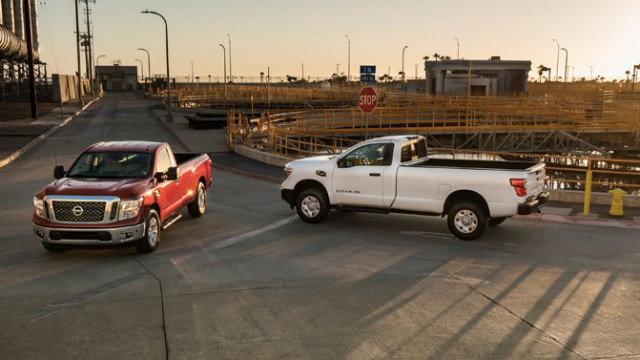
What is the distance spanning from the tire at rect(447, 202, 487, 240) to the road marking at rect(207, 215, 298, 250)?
3788mm

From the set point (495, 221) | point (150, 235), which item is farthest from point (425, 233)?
point (150, 235)

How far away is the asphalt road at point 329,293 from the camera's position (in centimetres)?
661

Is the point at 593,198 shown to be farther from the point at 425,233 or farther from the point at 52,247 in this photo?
the point at 52,247

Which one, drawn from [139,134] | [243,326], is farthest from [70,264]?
[139,134]

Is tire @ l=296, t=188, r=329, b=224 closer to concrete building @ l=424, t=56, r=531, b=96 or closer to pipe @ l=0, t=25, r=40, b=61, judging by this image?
pipe @ l=0, t=25, r=40, b=61

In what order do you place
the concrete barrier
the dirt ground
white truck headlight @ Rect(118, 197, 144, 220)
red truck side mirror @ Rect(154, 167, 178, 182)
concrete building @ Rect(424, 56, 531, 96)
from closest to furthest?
white truck headlight @ Rect(118, 197, 144, 220), red truck side mirror @ Rect(154, 167, 178, 182), the concrete barrier, the dirt ground, concrete building @ Rect(424, 56, 531, 96)

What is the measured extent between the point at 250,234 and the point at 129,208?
2.78m

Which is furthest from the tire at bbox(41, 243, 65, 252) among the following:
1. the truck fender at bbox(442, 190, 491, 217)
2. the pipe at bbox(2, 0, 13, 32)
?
the pipe at bbox(2, 0, 13, 32)

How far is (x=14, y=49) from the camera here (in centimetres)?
7188

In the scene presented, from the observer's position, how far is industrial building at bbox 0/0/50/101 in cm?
6669

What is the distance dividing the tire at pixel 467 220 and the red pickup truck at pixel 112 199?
5601mm

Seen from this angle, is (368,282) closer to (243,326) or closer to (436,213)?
(243,326)

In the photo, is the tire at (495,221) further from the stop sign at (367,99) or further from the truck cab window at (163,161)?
the truck cab window at (163,161)

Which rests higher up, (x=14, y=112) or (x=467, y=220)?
(x=14, y=112)
